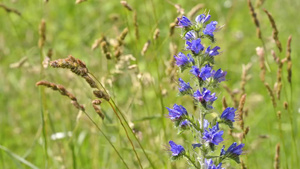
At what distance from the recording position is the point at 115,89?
4.44 metres

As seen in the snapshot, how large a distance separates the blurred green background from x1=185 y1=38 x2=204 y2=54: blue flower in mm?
1184

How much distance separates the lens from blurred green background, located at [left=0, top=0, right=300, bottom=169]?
386 centimetres

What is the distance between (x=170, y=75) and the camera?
11.8ft

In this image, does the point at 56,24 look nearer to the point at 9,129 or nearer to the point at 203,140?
the point at 9,129

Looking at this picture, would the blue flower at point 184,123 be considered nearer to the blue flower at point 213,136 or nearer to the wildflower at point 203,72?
the blue flower at point 213,136

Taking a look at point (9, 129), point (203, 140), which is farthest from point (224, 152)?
point (9, 129)

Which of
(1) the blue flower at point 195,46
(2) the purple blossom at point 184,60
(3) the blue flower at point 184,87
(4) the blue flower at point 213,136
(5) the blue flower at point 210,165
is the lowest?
(5) the blue flower at point 210,165

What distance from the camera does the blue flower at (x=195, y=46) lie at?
216 cm

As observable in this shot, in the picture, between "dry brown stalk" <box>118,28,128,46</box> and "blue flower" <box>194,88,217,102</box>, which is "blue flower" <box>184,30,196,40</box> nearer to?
"blue flower" <box>194,88,217,102</box>

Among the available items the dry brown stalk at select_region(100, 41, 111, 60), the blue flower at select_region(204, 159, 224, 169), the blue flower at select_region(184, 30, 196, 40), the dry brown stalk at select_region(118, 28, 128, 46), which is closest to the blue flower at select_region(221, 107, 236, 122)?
the blue flower at select_region(204, 159, 224, 169)

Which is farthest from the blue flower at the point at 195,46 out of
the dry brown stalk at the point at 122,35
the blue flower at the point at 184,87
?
the dry brown stalk at the point at 122,35

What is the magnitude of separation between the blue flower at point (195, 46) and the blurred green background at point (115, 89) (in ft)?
3.88

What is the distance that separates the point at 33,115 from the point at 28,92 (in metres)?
0.30

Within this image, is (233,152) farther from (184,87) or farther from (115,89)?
(115,89)
